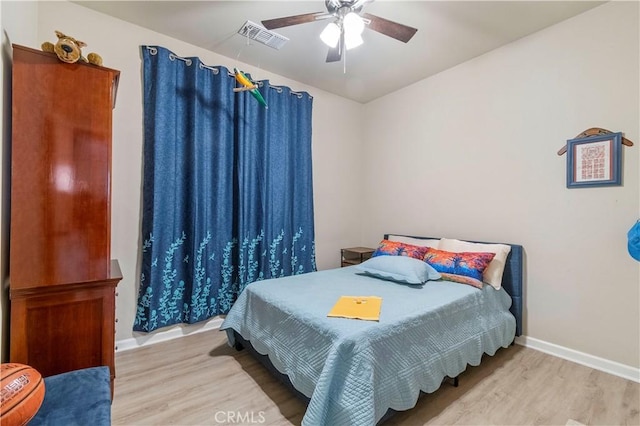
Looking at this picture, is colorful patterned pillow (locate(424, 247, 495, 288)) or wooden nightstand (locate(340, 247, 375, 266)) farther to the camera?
wooden nightstand (locate(340, 247, 375, 266))

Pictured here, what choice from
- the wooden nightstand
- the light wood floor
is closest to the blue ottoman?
the light wood floor

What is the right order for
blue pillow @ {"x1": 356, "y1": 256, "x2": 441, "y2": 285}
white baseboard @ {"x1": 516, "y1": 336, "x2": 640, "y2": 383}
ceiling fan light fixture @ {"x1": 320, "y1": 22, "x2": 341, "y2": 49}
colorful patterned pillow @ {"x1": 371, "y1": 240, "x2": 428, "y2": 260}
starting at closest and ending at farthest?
ceiling fan light fixture @ {"x1": 320, "y1": 22, "x2": 341, "y2": 49}
white baseboard @ {"x1": 516, "y1": 336, "x2": 640, "y2": 383}
blue pillow @ {"x1": 356, "y1": 256, "x2": 441, "y2": 285}
colorful patterned pillow @ {"x1": 371, "y1": 240, "x2": 428, "y2": 260}

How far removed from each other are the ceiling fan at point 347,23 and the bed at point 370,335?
70.9 inches

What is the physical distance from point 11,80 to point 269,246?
7.45ft

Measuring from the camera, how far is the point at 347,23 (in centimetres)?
186

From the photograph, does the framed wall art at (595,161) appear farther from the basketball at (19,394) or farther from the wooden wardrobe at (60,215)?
the basketball at (19,394)

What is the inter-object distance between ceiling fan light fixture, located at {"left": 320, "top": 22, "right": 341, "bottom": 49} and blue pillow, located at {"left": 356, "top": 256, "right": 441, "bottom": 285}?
1.80 meters

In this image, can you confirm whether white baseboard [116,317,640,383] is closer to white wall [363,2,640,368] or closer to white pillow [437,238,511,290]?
white wall [363,2,640,368]

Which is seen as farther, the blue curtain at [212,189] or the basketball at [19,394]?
the blue curtain at [212,189]

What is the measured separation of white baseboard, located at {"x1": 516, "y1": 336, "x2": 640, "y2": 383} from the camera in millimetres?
2078

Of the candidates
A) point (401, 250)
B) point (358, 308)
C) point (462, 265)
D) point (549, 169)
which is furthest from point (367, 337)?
point (549, 169)
